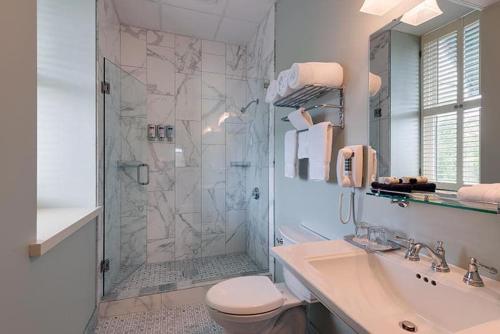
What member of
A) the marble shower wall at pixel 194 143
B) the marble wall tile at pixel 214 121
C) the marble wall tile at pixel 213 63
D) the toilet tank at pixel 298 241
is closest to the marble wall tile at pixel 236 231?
the marble shower wall at pixel 194 143

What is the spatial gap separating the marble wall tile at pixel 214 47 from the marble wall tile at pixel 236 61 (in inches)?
2.5

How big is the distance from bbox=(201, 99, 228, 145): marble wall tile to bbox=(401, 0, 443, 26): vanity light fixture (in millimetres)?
2200

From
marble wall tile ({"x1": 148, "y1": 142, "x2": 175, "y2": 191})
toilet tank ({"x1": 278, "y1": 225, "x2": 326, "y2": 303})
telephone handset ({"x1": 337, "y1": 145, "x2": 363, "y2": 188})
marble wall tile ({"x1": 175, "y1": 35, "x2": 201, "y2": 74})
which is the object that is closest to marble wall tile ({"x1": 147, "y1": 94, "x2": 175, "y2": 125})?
marble wall tile ({"x1": 148, "y1": 142, "x2": 175, "y2": 191})

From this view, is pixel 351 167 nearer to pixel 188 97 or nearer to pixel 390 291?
pixel 390 291

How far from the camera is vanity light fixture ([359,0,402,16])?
3.73ft

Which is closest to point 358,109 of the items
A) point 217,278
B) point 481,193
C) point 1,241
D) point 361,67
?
point 361,67

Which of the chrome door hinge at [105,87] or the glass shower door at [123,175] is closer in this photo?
the chrome door hinge at [105,87]

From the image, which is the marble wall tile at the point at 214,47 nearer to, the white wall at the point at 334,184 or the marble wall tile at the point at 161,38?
the marble wall tile at the point at 161,38

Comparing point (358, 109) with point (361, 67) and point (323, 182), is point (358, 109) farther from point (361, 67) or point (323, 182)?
point (323, 182)

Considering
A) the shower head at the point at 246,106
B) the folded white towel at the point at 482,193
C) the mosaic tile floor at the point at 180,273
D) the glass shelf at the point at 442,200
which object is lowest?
the mosaic tile floor at the point at 180,273

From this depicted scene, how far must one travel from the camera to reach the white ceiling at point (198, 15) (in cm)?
229

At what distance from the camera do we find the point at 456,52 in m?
0.92

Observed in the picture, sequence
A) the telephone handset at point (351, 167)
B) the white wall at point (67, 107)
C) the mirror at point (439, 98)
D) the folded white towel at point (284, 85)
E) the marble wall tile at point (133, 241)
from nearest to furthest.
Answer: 1. the mirror at point (439, 98)
2. the telephone handset at point (351, 167)
3. the folded white towel at point (284, 85)
4. the white wall at point (67, 107)
5. the marble wall tile at point (133, 241)

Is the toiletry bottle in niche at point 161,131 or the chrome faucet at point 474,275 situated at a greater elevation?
the toiletry bottle in niche at point 161,131
